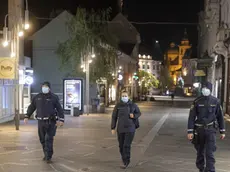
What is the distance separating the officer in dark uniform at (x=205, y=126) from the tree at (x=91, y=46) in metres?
20.8

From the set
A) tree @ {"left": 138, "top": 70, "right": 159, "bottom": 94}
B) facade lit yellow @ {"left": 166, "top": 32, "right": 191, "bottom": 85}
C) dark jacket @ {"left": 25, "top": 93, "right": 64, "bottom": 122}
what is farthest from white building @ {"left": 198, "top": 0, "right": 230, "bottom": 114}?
facade lit yellow @ {"left": 166, "top": 32, "right": 191, "bottom": 85}

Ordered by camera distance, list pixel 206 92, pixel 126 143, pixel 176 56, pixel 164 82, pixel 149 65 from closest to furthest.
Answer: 1. pixel 206 92
2. pixel 126 143
3. pixel 164 82
4. pixel 149 65
5. pixel 176 56

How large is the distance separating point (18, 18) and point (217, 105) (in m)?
12.4

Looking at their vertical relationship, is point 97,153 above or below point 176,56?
below

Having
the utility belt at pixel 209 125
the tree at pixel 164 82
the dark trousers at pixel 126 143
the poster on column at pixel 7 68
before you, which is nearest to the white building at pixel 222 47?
the poster on column at pixel 7 68

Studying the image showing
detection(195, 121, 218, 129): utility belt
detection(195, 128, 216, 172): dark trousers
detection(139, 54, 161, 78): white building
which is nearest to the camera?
detection(195, 128, 216, 172): dark trousers

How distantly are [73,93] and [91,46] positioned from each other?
13.2 feet

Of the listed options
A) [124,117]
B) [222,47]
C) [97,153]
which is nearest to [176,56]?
[222,47]

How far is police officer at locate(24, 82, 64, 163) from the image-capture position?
9.95 metres

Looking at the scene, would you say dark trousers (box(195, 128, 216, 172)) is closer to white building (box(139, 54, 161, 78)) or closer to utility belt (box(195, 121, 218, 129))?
utility belt (box(195, 121, 218, 129))

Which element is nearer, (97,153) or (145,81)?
(97,153)

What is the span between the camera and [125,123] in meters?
9.38

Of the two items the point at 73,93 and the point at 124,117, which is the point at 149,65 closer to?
the point at 73,93

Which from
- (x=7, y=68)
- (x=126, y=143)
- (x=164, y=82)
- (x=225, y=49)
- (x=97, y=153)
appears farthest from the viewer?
(x=164, y=82)
